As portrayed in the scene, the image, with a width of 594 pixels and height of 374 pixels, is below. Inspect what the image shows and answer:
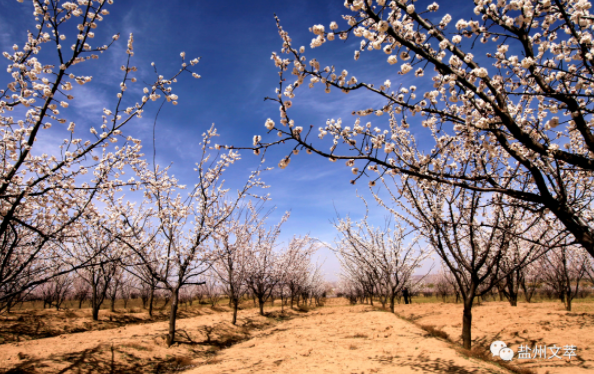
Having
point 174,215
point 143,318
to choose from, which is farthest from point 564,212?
point 143,318

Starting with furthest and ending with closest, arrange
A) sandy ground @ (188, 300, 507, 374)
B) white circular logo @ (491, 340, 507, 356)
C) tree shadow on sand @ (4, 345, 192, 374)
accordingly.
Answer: white circular logo @ (491, 340, 507, 356), tree shadow on sand @ (4, 345, 192, 374), sandy ground @ (188, 300, 507, 374)

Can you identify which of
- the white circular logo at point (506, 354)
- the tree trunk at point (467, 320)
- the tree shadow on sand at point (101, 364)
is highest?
the tree trunk at point (467, 320)

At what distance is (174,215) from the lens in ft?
29.3

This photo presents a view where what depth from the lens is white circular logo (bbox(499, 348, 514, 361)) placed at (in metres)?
6.08

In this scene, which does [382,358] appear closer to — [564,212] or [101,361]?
[564,212]

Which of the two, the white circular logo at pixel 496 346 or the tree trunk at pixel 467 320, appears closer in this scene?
the tree trunk at pixel 467 320

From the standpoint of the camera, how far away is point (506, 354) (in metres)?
6.21

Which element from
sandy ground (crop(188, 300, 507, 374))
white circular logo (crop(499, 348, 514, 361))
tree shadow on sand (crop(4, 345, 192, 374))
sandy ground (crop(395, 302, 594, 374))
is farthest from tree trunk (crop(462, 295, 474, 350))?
tree shadow on sand (crop(4, 345, 192, 374))

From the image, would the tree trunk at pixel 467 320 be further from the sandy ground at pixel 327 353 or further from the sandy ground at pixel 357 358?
the sandy ground at pixel 357 358

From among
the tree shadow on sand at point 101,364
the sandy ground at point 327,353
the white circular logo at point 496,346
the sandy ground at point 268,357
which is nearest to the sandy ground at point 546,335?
the sandy ground at point 327,353

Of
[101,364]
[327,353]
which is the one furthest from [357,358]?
[101,364]

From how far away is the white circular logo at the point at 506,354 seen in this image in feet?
19.9

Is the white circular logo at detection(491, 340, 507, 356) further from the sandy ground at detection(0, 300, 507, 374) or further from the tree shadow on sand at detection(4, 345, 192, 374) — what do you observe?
the tree shadow on sand at detection(4, 345, 192, 374)

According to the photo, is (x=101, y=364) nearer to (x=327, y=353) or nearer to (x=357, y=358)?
(x=327, y=353)
